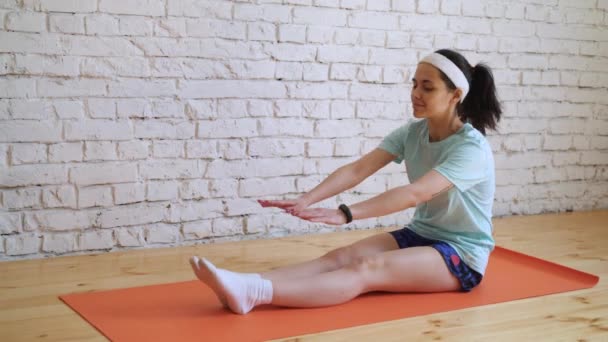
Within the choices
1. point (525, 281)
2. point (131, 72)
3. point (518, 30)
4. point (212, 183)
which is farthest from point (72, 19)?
point (518, 30)

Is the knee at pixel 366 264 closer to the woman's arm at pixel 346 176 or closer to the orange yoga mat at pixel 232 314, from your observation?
the orange yoga mat at pixel 232 314

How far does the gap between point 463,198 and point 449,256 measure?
8.3 inches

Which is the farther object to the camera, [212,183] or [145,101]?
[212,183]

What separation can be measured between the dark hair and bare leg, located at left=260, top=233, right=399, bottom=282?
528 millimetres

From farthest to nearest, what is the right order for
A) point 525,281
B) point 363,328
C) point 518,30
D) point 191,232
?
point 518,30 → point 191,232 → point 525,281 → point 363,328

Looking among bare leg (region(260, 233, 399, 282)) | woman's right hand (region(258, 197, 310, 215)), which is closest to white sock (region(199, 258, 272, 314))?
bare leg (region(260, 233, 399, 282))

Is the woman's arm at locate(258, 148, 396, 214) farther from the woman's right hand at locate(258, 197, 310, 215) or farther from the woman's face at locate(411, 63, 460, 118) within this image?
the woman's face at locate(411, 63, 460, 118)

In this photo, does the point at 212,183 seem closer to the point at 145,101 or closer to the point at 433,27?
the point at 145,101

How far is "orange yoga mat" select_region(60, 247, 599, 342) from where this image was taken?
2.16 meters

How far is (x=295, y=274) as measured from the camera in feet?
8.25

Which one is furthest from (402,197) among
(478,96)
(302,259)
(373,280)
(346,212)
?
(302,259)

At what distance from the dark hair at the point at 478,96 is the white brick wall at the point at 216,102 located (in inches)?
41.8

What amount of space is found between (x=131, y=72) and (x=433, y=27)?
163cm

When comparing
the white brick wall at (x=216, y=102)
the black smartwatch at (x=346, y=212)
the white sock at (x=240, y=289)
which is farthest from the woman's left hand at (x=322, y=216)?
the white brick wall at (x=216, y=102)
